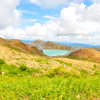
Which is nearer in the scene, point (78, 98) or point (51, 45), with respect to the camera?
point (78, 98)

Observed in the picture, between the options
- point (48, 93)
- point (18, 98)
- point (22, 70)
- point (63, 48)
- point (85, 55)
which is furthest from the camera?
point (63, 48)

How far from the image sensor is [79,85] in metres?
5.16

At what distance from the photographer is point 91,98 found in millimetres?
4172

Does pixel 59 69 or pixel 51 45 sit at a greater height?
pixel 51 45

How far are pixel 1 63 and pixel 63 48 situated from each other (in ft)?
376

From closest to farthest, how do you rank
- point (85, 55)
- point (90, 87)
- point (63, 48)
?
1. point (90, 87)
2. point (85, 55)
3. point (63, 48)

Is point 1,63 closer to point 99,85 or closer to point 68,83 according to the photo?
point 68,83

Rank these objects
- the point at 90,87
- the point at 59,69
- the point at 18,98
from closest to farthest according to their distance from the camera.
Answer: the point at 18,98
the point at 90,87
the point at 59,69

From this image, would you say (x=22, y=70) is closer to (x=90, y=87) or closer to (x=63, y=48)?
(x=90, y=87)

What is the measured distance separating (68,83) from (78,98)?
1.19 metres

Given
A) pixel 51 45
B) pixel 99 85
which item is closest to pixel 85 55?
pixel 99 85

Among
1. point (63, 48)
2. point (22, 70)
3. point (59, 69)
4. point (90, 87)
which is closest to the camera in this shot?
point (90, 87)

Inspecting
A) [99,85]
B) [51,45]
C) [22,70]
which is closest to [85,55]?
[22,70]

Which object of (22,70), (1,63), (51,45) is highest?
(51,45)
